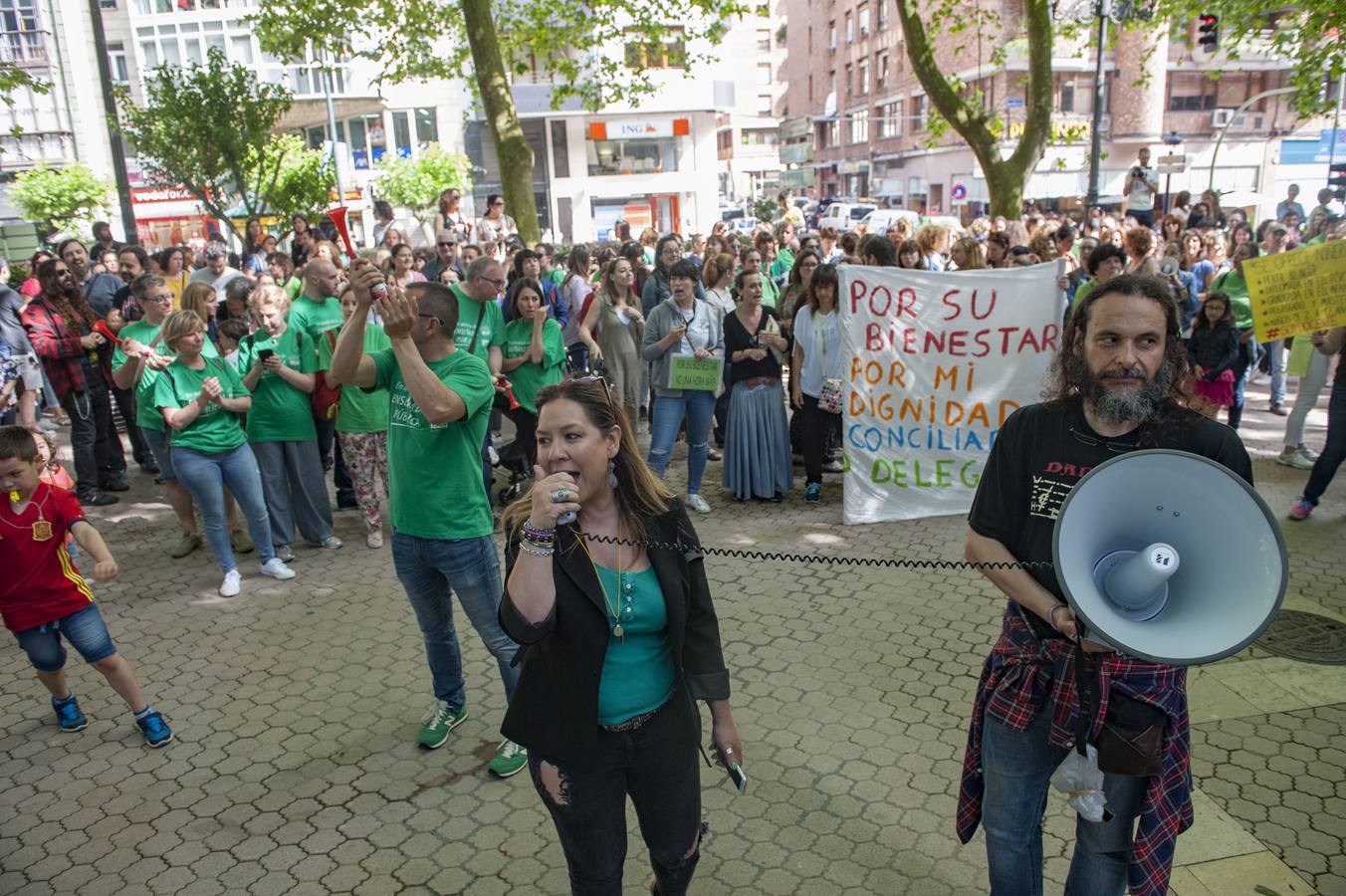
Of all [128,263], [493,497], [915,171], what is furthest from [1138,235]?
[915,171]

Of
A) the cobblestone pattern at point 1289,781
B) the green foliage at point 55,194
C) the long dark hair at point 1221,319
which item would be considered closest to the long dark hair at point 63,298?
the cobblestone pattern at point 1289,781

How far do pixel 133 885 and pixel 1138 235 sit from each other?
773 centimetres

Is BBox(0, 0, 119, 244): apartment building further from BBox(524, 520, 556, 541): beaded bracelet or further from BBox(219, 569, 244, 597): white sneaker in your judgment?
BBox(524, 520, 556, 541): beaded bracelet

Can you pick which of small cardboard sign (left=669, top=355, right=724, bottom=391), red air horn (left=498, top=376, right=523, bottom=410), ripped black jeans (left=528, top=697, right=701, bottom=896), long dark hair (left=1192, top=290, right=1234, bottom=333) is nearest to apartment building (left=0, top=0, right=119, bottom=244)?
red air horn (left=498, top=376, right=523, bottom=410)

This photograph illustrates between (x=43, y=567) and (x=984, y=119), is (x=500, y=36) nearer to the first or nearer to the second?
(x=984, y=119)

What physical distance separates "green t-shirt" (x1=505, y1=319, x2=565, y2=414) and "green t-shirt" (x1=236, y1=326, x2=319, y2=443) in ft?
4.36

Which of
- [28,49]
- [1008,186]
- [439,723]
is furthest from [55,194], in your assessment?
[439,723]

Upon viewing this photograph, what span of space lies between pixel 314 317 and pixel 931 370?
14.0 feet

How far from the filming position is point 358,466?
6.82 m

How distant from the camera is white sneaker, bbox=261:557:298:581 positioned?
6.29 metres

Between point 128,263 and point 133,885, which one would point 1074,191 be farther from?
point 133,885

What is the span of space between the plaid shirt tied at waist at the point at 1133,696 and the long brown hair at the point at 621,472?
998mm

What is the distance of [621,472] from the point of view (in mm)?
2582

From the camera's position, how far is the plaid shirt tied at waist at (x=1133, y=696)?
2.35 m
